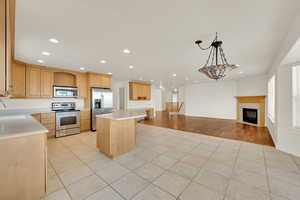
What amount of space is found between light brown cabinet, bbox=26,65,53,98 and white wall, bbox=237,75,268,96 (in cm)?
901

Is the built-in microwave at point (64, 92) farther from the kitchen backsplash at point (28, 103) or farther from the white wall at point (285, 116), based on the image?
the white wall at point (285, 116)

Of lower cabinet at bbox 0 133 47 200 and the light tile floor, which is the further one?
the light tile floor

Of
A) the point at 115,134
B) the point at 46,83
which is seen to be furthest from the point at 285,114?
the point at 46,83

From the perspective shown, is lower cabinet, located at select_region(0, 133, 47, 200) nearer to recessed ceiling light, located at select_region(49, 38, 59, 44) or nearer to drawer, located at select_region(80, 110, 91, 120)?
recessed ceiling light, located at select_region(49, 38, 59, 44)

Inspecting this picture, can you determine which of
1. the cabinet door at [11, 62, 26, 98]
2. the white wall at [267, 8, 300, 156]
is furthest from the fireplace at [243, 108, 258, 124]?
the cabinet door at [11, 62, 26, 98]

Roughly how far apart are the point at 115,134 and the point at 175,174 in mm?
1427

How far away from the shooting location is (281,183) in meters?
1.77

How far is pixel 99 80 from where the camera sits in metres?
5.12

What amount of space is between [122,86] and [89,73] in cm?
291

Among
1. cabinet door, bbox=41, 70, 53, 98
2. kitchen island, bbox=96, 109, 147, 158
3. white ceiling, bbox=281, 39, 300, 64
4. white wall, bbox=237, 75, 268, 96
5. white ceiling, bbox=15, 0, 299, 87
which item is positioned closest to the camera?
white ceiling, bbox=15, 0, 299, 87

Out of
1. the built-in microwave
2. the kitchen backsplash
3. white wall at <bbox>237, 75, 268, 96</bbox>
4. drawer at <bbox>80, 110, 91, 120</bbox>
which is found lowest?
drawer at <bbox>80, 110, 91, 120</bbox>

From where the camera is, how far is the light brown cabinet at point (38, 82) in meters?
3.73

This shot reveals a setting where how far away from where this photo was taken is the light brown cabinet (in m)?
3.73

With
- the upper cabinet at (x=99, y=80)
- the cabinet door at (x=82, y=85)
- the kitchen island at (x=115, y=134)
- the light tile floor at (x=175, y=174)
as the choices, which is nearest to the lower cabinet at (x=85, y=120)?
the cabinet door at (x=82, y=85)
